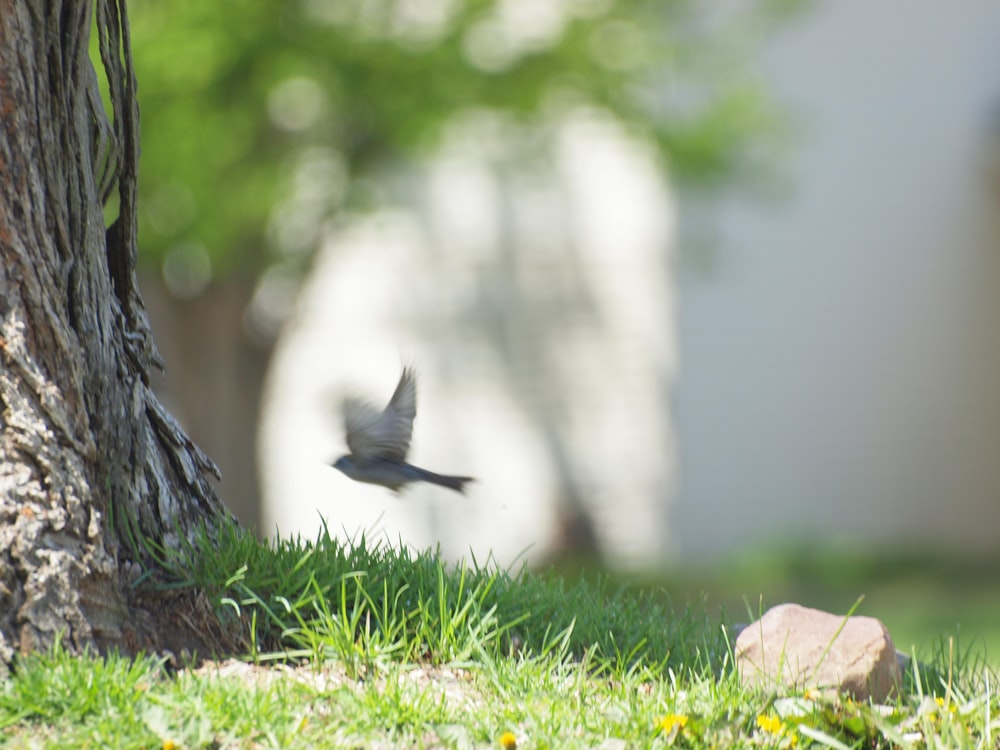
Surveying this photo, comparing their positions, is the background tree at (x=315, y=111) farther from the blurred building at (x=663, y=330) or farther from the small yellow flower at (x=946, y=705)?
the small yellow flower at (x=946, y=705)

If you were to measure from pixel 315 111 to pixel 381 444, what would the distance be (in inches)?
223

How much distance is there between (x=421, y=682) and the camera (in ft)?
9.27

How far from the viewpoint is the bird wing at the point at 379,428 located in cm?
330

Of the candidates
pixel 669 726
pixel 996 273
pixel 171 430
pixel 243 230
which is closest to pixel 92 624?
pixel 171 430

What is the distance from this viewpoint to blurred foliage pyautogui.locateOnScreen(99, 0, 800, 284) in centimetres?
708

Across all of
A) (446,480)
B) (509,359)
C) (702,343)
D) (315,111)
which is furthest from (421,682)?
(509,359)

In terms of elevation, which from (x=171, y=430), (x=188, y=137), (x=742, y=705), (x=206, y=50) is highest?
(x=206, y=50)

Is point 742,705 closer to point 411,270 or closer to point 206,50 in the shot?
point 206,50

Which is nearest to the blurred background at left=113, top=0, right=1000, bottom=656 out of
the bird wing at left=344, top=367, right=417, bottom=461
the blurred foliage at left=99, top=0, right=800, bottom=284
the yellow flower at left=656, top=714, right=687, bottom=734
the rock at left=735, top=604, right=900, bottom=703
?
the blurred foliage at left=99, top=0, right=800, bottom=284

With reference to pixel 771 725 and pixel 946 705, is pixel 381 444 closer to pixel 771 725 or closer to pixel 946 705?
pixel 771 725

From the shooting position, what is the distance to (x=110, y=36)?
3.29 m

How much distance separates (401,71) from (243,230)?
169cm

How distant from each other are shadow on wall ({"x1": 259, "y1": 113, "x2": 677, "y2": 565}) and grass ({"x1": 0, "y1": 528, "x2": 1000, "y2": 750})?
802 cm

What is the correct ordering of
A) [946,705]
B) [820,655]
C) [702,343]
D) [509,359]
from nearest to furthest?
[946,705] → [820,655] → [702,343] → [509,359]
